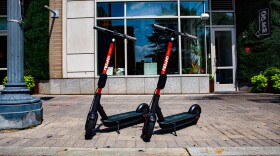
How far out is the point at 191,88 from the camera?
472 inches

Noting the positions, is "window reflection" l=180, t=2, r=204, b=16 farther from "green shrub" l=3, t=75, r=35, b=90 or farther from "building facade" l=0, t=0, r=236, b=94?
"green shrub" l=3, t=75, r=35, b=90

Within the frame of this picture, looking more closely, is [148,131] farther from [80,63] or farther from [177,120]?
[80,63]

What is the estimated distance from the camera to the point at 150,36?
40.7 ft

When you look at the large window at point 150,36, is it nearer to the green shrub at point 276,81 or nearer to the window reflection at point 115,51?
the window reflection at point 115,51

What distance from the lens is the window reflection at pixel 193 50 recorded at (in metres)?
12.2

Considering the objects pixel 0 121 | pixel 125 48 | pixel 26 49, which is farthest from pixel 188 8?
pixel 0 121

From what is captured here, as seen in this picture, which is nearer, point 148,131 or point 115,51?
point 148,131

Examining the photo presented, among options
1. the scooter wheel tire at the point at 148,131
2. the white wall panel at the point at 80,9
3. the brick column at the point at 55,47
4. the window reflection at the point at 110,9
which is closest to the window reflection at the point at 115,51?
the window reflection at the point at 110,9

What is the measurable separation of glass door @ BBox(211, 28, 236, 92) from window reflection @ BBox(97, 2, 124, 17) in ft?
15.2

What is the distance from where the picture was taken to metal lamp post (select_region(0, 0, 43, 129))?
5.20m

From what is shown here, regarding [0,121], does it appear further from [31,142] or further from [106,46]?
[106,46]

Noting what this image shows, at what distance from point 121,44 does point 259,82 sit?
618cm

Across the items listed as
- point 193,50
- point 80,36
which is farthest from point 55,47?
point 193,50

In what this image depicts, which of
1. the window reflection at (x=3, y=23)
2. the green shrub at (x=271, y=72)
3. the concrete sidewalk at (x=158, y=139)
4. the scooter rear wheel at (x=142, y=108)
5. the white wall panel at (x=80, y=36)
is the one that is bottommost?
the concrete sidewalk at (x=158, y=139)
